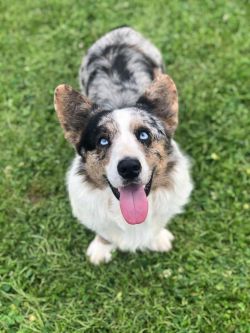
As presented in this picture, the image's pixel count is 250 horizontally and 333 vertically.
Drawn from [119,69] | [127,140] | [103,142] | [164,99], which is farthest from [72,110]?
[119,69]

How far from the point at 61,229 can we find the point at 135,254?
84 cm

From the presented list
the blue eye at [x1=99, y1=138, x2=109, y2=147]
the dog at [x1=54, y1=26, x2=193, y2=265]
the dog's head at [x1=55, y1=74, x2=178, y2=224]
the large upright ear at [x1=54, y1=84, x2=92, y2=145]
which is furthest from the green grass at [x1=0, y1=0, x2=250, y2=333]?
the blue eye at [x1=99, y1=138, x2=109, y2=147]

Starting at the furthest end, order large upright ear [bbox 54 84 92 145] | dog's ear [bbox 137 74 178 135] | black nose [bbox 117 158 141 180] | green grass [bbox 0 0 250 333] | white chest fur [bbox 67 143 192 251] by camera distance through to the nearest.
→ 1. green grass [bbox 0 0 250 333]
2. white chest fur [bbox 67 143 192 251]
3. dog's ear [bbox 137 74 178 135]
4. large upright ear [bbox 54 84 92 145]
5. black nose [bbox 117 158 141 180]

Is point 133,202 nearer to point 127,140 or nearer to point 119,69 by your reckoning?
point 127,140

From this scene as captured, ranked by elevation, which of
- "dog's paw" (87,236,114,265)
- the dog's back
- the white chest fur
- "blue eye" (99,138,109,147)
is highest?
"blue eye" (99,138,109,147)

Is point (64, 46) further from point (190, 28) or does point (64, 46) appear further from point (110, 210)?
point (110, 210)

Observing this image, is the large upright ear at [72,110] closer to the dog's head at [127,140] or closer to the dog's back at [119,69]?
the dog's head at [127,140]

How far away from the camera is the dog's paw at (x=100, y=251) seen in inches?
204

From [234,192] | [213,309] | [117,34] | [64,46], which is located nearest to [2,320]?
[213,309]

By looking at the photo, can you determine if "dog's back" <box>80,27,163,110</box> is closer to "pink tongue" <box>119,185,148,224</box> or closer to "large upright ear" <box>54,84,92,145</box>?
"large upright ear" <box>54,84,92,145</box>

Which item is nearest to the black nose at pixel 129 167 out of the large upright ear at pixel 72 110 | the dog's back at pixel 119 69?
the large upright ear at pixel 72 110

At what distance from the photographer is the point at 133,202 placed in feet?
13.5

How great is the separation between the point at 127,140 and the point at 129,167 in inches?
11.5

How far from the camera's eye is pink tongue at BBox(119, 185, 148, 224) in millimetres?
4109
